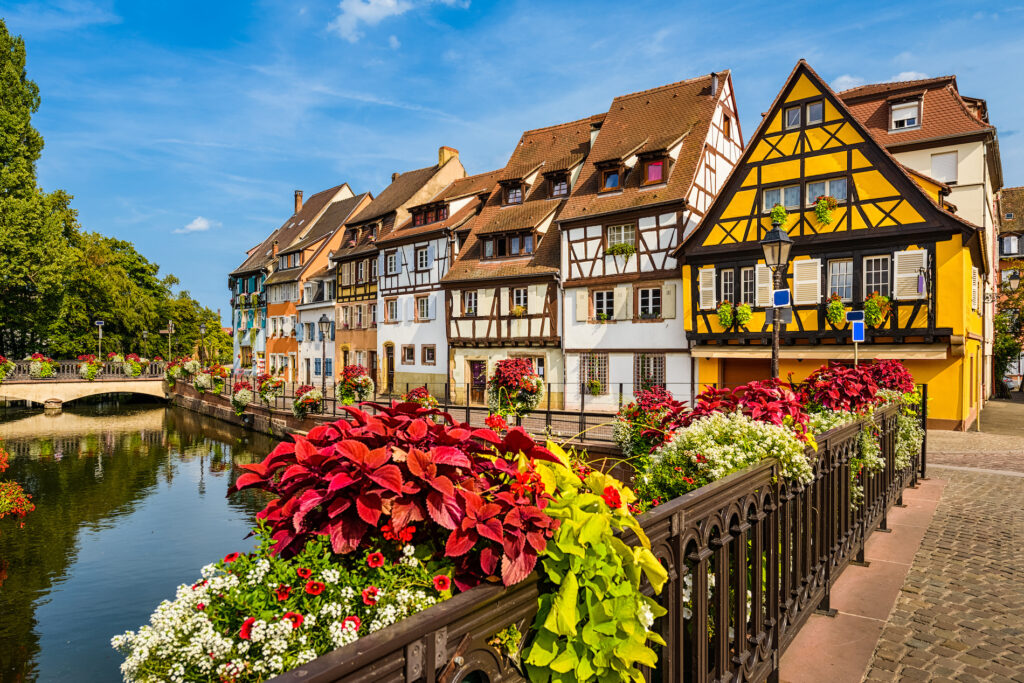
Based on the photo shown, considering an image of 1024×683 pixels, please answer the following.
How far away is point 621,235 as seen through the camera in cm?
2445

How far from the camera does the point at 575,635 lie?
76.7 inches

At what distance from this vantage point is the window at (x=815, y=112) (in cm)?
2028

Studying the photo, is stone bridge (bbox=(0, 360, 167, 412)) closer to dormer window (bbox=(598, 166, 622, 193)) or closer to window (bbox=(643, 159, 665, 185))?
dormer window (bbox=(598, 166, 622, 193))

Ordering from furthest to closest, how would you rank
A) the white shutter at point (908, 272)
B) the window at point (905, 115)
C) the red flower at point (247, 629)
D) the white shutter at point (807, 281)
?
the window at point (905, 115), the white shutter at point (807, 281), the white shutter at point (908, 272), the red flower at point (247, 629)

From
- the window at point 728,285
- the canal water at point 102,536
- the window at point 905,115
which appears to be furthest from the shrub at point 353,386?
the window at point 905,115

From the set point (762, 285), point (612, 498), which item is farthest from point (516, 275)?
point (612, 498)

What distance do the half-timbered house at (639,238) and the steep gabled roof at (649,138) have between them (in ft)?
0.18

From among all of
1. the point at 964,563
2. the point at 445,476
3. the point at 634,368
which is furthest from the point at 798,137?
the point at 445,476

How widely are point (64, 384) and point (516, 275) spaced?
103ft

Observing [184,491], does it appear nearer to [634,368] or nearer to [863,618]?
[634,368]

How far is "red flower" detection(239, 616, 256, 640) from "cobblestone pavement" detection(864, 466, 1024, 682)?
155 inches

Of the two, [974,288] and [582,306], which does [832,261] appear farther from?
[582,306]

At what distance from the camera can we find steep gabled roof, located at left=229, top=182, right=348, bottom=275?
160 ft

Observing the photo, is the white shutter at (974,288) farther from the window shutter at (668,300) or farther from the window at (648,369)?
the window at (648,369)
